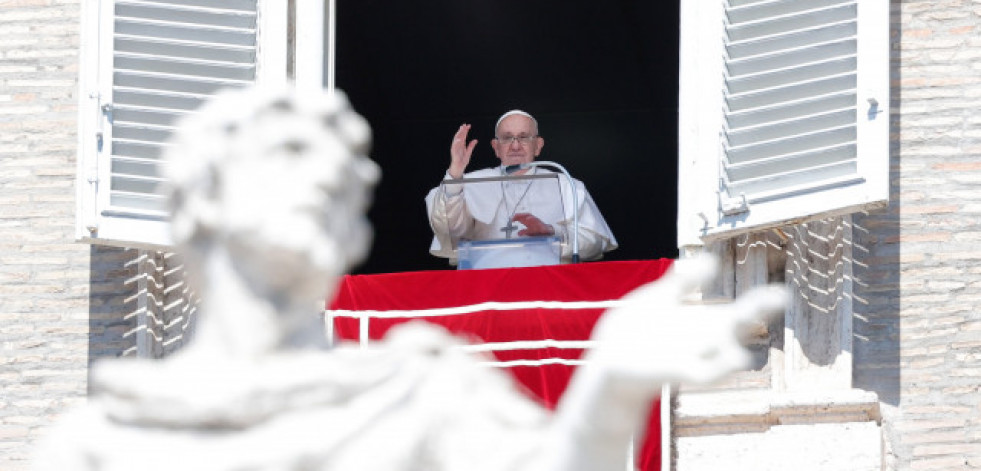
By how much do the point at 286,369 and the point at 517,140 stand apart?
24.9 feet

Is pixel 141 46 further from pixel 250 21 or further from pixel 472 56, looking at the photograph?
pixel 472 56

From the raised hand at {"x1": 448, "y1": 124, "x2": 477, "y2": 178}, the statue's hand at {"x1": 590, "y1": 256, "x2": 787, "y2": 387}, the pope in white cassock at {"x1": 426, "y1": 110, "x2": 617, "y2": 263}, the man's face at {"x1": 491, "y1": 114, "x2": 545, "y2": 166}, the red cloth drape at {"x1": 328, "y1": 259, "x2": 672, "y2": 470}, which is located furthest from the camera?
the man's face at {"x1": 491, "y1": 114, "x2": 545, "y2": 166}

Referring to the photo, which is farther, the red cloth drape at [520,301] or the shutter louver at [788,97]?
the red cloth drape at [520,301]

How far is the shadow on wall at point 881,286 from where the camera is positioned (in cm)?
900

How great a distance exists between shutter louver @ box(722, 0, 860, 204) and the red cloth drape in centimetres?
52

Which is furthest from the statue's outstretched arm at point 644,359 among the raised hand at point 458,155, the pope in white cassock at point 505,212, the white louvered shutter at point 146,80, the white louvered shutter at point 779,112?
the raised hand at point 458,155

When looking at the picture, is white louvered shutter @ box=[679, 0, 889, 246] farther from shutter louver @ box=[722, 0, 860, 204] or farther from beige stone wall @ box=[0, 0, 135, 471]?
beige stone wall @ box=[0, 0, 135, 471]

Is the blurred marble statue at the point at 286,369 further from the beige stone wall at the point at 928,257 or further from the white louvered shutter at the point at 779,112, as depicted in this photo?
the beige stone wall at the point at 928,257

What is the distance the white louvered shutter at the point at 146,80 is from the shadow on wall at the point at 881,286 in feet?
6.64

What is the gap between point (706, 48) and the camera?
29.0ft

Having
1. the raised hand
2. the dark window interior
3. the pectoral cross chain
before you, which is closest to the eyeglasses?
the raised hand

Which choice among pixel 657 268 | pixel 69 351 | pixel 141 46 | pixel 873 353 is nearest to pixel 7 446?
pixel 69 351

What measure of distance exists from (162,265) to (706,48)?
1984 mm

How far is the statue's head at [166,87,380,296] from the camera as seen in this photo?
3191 mm
